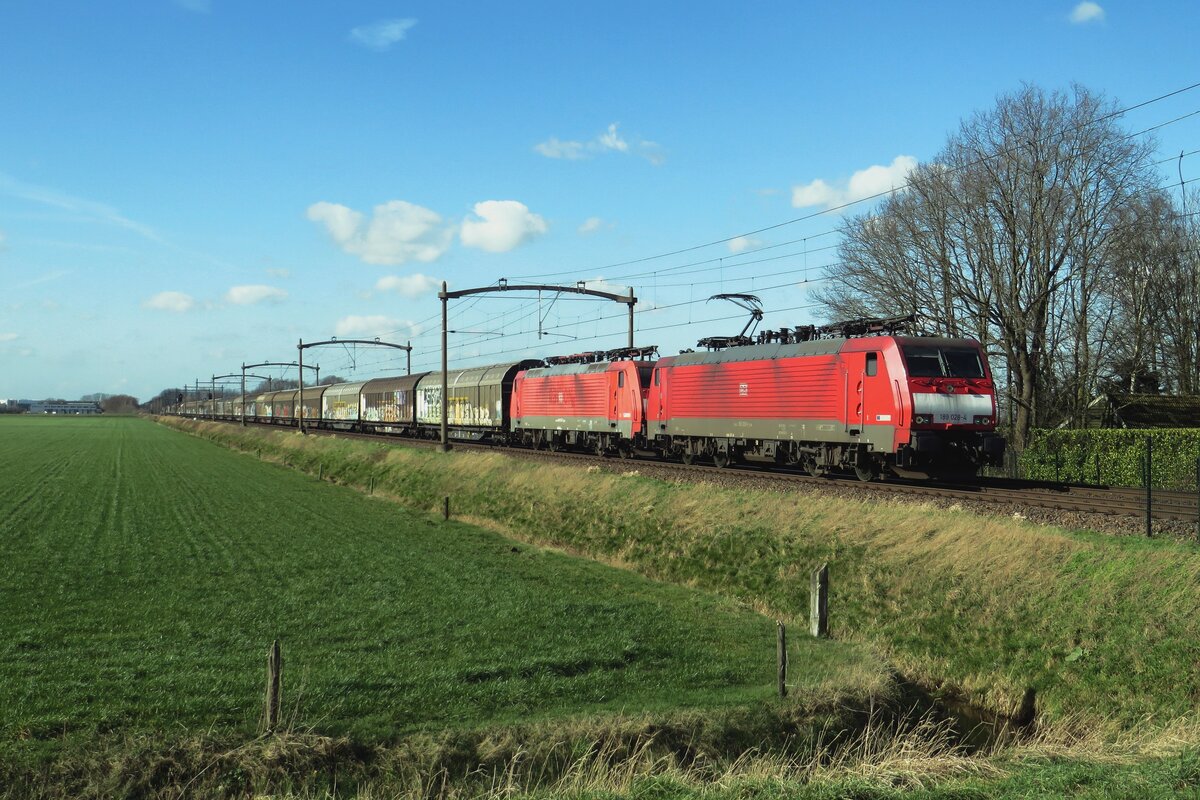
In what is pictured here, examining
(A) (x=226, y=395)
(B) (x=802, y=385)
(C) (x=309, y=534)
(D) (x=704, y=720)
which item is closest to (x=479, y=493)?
(C) (x=309, y=534)

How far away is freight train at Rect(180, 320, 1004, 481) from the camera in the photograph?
2166 cm

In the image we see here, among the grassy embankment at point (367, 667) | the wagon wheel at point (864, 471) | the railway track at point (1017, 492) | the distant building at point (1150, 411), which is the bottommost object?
the grassy embankment at point (367, 667)

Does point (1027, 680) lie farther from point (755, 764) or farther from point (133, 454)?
point (133, 454)

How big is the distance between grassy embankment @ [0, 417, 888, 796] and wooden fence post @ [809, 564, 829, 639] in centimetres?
66

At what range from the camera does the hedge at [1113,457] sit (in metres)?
25.7

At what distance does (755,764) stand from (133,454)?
205 feet

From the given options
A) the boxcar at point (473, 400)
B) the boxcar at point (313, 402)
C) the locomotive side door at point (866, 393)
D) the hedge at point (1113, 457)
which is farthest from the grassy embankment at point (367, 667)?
the boxcar at point (313, 402)

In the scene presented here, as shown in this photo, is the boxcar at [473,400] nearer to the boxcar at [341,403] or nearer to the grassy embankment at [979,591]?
the boxcar at [341,403]

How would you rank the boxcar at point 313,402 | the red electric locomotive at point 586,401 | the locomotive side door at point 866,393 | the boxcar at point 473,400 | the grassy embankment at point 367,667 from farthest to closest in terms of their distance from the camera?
the boxcar at point 313,402
the boxcar at point 473,400
the red electric locomotive at point 586,401
the locomotive side door at point 866,393
the grassy embankment at point 367,667

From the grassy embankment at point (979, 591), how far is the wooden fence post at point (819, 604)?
0.46m

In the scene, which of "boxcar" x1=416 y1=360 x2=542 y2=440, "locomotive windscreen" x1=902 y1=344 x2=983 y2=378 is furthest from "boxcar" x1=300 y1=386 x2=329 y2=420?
"locomotive windscreen" x1=902 y1=344 x2=983 y2=378

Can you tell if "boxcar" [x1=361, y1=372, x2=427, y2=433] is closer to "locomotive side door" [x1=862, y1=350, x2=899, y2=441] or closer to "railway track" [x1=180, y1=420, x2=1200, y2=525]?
"railway track" [x1=180, y1=420, x2=1200, y2=525]

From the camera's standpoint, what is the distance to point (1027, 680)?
1271cm

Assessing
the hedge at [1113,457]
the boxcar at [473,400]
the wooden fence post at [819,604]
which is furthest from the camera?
the boxcar at [473,400]
